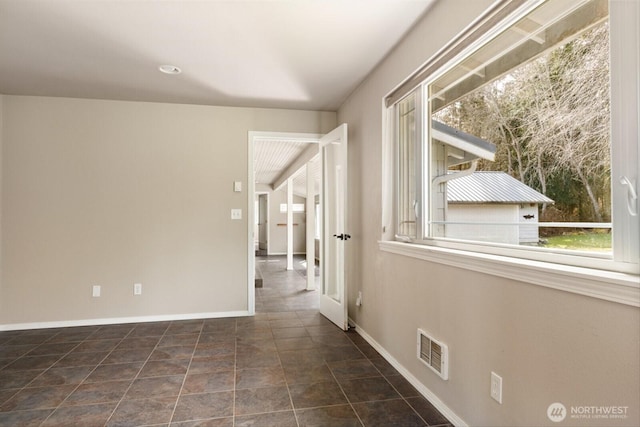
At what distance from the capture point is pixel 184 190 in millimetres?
4070

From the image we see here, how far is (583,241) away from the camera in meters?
1.39

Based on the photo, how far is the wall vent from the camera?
2.06 metres

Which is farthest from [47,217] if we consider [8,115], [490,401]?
[490,401]

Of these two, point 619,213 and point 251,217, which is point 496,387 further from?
point 251,217

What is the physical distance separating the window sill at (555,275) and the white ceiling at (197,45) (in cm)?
152

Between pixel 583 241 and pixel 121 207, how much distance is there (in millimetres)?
4034

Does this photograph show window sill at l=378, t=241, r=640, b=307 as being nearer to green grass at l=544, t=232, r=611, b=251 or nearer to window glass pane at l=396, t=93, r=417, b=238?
green grass at l=544, t=232, r=611, b=251

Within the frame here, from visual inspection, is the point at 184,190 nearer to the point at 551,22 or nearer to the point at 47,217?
the point at 47,217

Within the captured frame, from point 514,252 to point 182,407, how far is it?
2026 mm

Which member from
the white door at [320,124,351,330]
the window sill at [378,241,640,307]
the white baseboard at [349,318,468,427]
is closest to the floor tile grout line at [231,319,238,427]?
the white door at [320,124,351,330]

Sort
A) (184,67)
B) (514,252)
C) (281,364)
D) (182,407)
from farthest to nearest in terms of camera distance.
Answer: (184,67) < (281,364) < (182,407) < (514,252)

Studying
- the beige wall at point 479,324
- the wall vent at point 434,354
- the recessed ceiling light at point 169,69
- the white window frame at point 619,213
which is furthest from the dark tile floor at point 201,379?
the recessed ceiling light at point 169,69

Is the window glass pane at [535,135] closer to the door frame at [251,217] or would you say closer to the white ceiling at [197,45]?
the white ceiling at [197,45]

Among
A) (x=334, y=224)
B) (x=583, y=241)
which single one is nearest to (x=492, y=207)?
(x=583, y=241)
